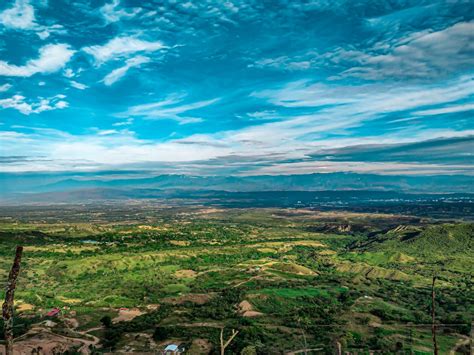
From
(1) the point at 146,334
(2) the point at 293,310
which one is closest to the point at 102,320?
(1) the point at 146,334

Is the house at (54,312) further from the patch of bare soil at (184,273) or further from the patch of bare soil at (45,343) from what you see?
the patch of bare soil at (184,273)

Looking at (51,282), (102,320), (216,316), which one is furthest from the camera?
(51,282)

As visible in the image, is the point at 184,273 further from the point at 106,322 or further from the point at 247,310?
the point at 106,322

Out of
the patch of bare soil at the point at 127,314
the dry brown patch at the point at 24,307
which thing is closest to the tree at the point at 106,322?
the patch of bare soil at the point at 127,314

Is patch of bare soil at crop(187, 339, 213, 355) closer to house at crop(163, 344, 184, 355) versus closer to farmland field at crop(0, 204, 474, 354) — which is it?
farmland field at crop(0, 204, 474, 354)

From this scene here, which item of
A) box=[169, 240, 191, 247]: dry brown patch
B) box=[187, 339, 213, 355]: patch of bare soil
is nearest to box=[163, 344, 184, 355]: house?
box=[187, 339, 213, 355]: patch of bare soil

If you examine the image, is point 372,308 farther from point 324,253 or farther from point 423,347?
point 324,253

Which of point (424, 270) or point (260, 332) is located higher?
point (260, 332)

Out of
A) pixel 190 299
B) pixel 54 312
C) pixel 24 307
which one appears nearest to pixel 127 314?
pixel 54 312
